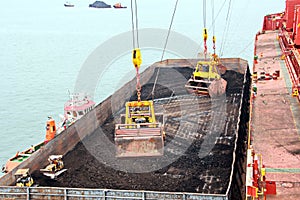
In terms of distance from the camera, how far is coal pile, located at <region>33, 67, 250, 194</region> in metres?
12.3

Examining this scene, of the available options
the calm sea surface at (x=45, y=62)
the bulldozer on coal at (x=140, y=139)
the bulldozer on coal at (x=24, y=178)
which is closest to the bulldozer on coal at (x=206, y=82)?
the bulldozer on coal at (x=140, y=139)

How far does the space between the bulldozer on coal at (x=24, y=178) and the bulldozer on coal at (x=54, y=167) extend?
0.79m

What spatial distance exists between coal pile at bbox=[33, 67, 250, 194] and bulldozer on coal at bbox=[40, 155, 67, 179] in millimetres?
224

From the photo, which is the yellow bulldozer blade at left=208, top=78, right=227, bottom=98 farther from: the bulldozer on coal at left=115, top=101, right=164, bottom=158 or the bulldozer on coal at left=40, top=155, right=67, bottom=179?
the bulldozer on coal at left=40, top=155, right=67, bottom=179

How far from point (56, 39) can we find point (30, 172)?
2586 inches

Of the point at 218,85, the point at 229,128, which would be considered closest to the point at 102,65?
the point at 218,85

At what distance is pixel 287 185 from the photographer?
920 centimetres

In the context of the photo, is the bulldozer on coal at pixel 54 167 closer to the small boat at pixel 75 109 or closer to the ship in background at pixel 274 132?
the ship in background at pixel 274 132

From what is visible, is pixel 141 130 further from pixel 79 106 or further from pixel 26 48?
pixel 26 48

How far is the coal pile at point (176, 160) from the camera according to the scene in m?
12.3

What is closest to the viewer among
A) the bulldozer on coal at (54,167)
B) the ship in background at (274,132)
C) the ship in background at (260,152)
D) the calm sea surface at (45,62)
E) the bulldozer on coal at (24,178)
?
the ship in background at (274,132)

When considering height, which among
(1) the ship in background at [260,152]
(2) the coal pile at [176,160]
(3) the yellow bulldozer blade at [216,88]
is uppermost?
(3) the yellow bulldozer blade at [216,88]

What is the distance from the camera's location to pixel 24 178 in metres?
12.2

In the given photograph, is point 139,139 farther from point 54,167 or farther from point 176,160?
point 54,167
